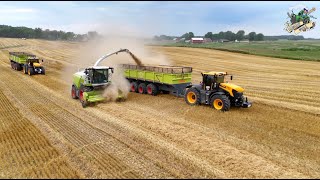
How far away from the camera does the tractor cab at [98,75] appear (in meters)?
17.0

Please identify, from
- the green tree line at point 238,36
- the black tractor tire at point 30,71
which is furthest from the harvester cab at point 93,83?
the green tree line at point 238,36

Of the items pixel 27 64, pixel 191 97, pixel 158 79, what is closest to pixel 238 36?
pixel 27 64

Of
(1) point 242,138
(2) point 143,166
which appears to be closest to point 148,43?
(1) point 242,138

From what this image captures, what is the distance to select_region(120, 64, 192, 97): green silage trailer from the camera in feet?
60.1

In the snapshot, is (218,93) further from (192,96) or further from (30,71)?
(30,71)

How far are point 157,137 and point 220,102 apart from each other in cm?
512

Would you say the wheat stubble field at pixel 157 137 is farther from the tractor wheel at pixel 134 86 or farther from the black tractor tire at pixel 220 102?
the tractor wheel at pixel 134 86

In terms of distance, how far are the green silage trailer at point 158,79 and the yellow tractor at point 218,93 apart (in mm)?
2100

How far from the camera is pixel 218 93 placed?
15.5m

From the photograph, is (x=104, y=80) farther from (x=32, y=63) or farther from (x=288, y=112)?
(x=32, y=63)

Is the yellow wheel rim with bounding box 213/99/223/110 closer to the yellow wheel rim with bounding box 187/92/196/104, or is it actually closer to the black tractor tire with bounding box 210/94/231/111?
the black tractor tire with bounding box 210/94/231/111

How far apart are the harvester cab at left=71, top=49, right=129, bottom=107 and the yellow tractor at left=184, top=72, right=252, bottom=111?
4.85 m

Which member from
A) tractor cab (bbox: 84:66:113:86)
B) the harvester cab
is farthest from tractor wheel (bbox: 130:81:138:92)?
tractor cab (bbox: 84:66:113:86)

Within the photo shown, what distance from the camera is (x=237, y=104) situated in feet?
51.2
